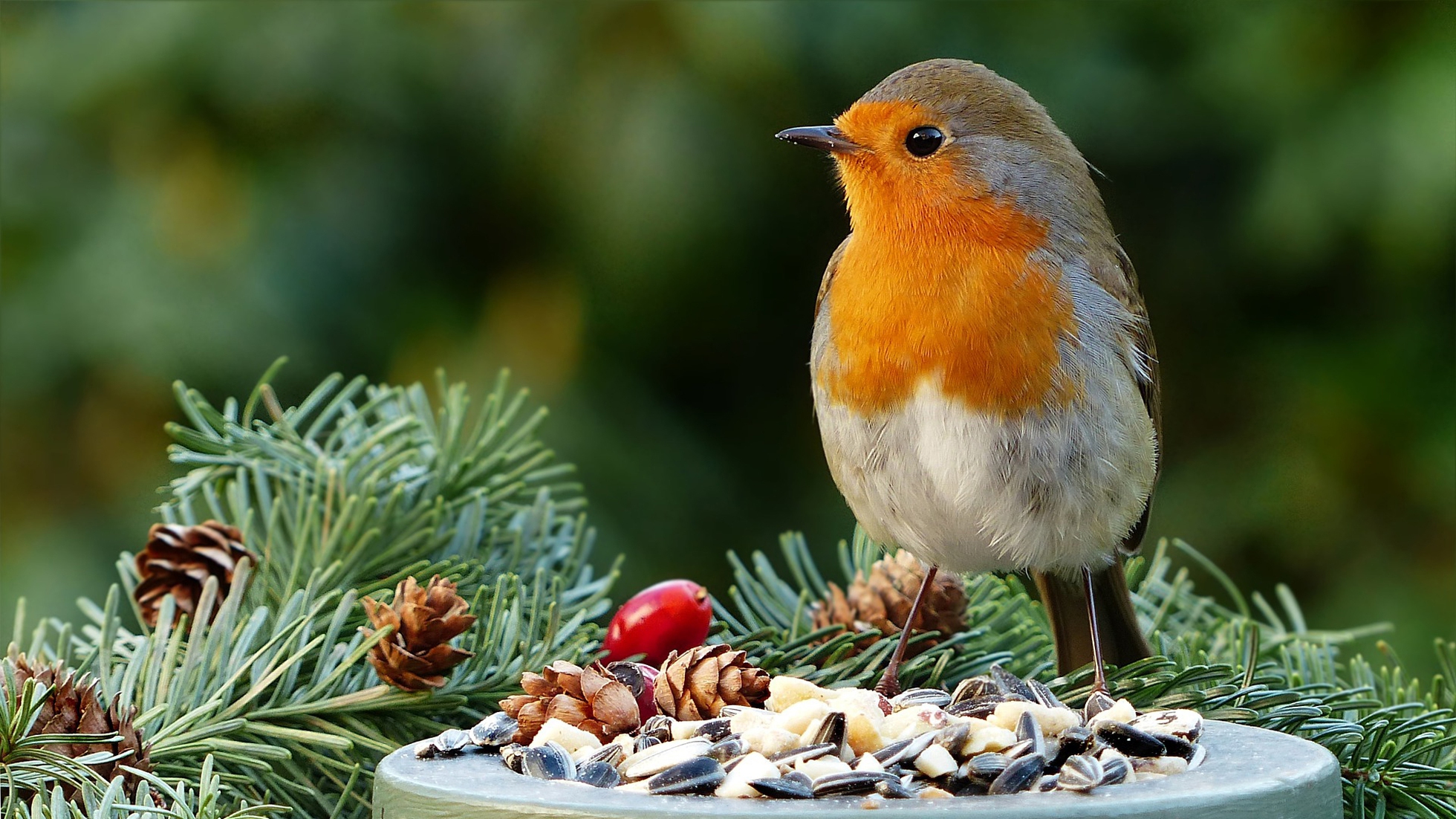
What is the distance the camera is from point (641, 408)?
9.53ft

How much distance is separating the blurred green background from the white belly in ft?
3.61

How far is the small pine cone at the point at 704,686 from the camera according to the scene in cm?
128

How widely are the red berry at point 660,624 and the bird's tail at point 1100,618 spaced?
0.46 metres

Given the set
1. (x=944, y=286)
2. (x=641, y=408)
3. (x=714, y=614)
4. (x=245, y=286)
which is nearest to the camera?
(x=944, y=286)

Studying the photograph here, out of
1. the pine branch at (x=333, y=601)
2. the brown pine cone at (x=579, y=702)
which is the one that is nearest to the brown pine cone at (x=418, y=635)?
the pine branch at (x=333, y=601)

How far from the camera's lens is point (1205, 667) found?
4.52 feet

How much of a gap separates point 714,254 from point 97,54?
1238 mm

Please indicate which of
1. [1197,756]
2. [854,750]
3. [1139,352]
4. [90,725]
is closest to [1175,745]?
[1197,756]

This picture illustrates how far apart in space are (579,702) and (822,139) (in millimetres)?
796

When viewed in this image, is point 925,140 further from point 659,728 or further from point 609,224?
point 609,224

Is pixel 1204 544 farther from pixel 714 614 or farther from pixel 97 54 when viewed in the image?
pixel 97 54

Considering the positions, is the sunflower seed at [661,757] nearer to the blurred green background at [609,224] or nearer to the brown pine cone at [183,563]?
the brown pine cone at [183,563]

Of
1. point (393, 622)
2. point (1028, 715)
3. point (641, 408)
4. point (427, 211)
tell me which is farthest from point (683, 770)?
point (427, 211)

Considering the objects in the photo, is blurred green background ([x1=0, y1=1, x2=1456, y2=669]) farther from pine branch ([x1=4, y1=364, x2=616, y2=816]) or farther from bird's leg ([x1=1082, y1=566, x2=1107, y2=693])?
bird's leg ([x1=1082, y1=566, x2=1107, y2=693])
